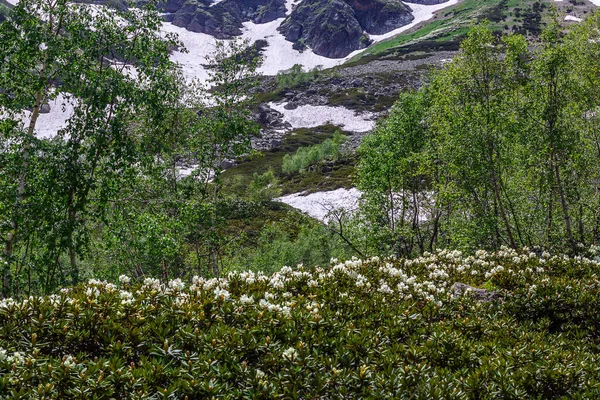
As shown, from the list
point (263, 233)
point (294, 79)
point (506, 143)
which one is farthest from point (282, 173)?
point (294, 79)

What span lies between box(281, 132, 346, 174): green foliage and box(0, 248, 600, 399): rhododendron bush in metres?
92.9

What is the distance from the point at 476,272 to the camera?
9078 millimetres

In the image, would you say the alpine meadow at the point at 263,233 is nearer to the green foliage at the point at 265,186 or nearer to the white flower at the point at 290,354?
the white flower at the point at 290,354

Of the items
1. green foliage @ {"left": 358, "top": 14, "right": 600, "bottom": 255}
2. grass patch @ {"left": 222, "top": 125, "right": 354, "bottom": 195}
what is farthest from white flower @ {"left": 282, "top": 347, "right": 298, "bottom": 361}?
grass patch @ {"left": 222, "top": 125, "right": 354, "bottom": 195}

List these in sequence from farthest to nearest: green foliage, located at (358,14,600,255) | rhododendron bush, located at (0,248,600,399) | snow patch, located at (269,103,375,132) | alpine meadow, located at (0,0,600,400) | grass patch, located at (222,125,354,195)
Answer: snow patch, located at (269,103,375,132)
grass patch, located at (222,125,354,195)
green foliage, located at (358,14,600,255)
alpine meadow, located at (0,0,600,400)
rhododendron bush, located at (0,248,600,399)

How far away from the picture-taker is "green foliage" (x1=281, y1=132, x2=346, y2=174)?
99812 millimetres

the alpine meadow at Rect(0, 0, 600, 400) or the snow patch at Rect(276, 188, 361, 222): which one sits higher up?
the alpine meadow at Rect(0, 0, 600, 400)

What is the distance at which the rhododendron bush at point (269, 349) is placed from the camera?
3.46 m

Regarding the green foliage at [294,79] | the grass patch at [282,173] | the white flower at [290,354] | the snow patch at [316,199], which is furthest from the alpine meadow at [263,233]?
the green foliage at [294,79]

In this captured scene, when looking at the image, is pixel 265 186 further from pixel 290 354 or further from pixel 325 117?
pixel 325 117

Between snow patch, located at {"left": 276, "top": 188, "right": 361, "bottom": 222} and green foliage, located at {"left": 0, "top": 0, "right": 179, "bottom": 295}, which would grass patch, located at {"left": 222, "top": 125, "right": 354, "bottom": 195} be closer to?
snow patch, located at {"left": 276, "top": 188, "right": 361, "bottom": 222}

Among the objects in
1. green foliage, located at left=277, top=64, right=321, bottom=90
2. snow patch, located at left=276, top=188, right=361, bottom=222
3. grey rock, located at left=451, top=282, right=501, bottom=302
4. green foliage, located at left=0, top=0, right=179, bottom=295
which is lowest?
snow patch, located at left=276, top=188, right=361, bottom=222

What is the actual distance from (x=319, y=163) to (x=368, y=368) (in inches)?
3813

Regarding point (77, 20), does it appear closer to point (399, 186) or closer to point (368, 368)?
point (368, 368)
